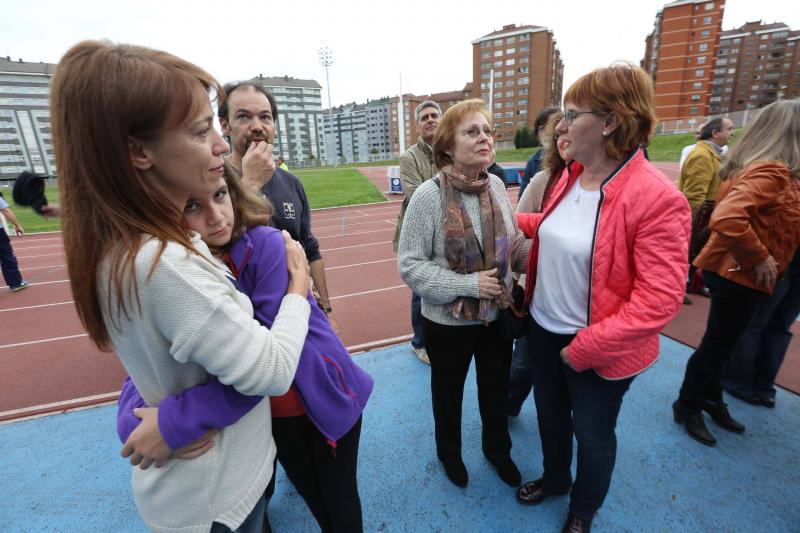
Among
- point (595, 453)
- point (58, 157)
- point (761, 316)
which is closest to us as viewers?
point (58, 157)

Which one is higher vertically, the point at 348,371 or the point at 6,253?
the point at 348,371

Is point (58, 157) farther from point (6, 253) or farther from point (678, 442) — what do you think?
point (6, 253)

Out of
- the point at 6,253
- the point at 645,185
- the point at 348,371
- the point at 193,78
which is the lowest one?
the point at 6,253

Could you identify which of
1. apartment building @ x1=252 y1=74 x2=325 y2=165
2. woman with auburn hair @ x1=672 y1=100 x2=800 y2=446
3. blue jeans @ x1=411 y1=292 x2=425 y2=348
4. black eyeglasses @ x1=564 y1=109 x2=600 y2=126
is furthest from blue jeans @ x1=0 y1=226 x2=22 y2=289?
apartment building @ x1=252 y1=74 x2=325 y2=165

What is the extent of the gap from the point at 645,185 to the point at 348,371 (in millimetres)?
1239

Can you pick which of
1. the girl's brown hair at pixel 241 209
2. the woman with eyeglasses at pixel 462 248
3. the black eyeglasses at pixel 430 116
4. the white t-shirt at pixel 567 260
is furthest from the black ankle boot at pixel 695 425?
the black eyeglasses at pixel 430 116

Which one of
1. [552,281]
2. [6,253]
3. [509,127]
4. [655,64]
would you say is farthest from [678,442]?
[509,127]

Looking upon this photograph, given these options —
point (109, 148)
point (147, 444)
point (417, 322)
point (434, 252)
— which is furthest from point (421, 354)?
point (109, 148)

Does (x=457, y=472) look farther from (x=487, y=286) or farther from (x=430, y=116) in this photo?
(x=430, y=116)

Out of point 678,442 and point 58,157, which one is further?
point 678,442

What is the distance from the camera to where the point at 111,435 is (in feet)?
8.52

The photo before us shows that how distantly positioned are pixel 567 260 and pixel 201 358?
1.35 metres

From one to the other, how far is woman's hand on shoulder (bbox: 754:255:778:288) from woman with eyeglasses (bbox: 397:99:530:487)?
129 cm

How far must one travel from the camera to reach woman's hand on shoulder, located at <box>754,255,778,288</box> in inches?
78.1
